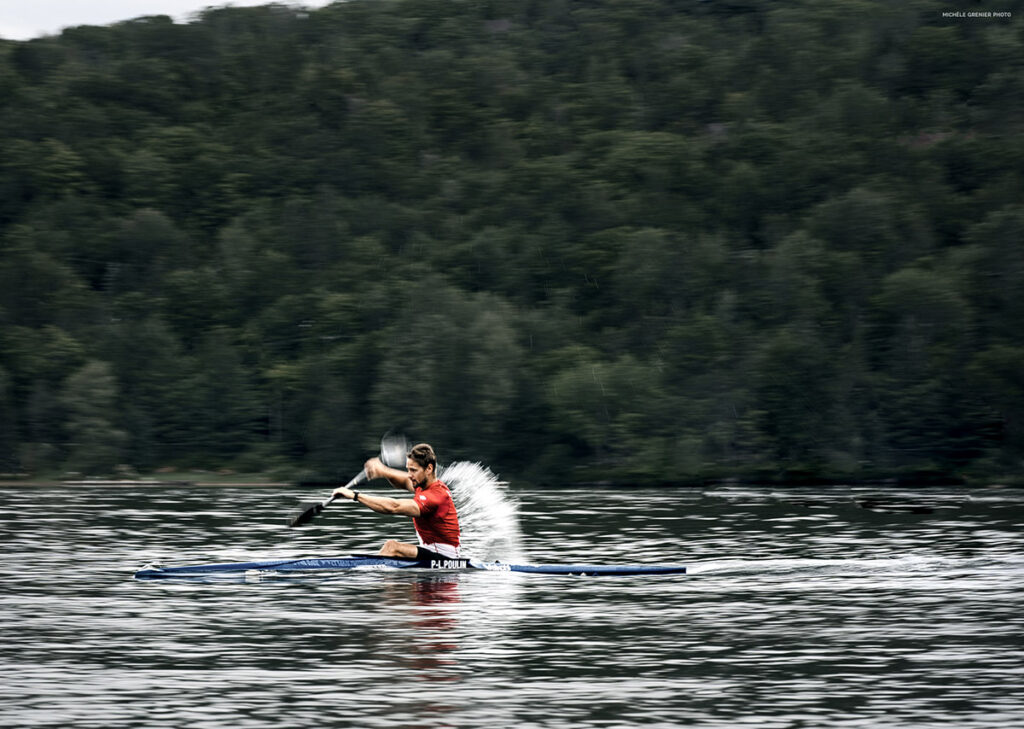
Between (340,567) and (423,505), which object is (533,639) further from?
(340,567)

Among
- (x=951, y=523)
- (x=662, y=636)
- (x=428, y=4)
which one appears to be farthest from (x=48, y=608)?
(x=428, y=4)

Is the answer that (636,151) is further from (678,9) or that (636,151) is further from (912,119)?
(678,9)

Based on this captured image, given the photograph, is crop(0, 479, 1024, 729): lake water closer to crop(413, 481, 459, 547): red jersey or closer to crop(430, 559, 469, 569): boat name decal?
crop(430, 559, 469, 569): boat name decal

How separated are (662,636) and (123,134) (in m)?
131

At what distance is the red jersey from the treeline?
172 feet

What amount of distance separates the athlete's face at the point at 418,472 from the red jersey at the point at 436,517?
0.14 m

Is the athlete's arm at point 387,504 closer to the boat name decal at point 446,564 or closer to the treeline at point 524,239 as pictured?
the boat name decal at point 446,564

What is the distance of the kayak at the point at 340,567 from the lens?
22484 millimetres

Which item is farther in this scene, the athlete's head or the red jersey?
the red jersey

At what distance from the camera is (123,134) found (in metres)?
142

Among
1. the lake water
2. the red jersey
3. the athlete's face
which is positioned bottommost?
the lake water

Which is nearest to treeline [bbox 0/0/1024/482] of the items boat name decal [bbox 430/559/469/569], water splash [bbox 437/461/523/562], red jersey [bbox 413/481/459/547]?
water splash [bbox 437/461/523/562]

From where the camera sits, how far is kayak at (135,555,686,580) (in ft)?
73.8

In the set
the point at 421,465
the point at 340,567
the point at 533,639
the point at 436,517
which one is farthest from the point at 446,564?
the point at 533,639
